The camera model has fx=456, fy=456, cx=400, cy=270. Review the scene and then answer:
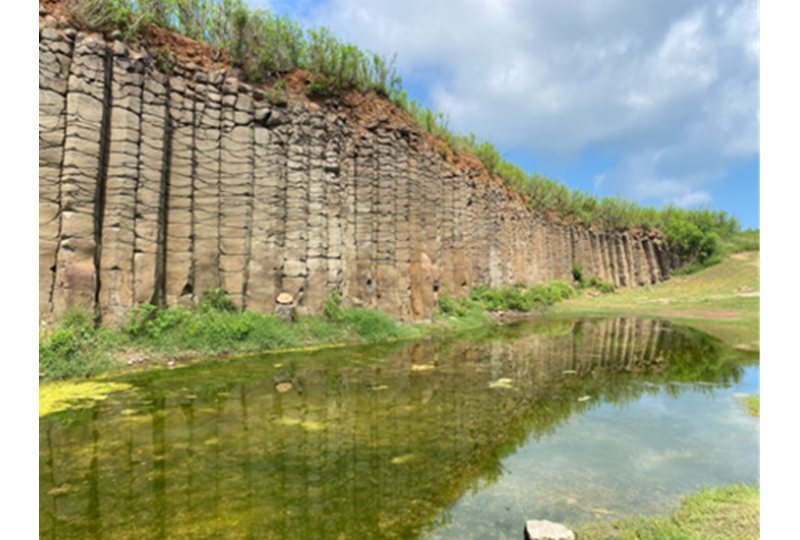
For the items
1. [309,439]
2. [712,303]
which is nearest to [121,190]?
[309,439]

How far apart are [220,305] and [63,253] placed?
139 inches

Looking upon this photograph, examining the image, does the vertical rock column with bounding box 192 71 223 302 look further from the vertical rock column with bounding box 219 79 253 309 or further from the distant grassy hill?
the distant grassy hill

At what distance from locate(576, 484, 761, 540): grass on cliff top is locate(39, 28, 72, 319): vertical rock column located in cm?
1005

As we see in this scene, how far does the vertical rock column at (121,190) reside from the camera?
9.78 m

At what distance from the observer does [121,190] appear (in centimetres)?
1005

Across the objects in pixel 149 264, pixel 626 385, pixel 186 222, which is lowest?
pixel 626 385

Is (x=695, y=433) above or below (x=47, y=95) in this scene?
below

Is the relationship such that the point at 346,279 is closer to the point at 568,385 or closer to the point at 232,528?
the point at 568,385

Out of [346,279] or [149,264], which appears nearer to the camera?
[149,264]

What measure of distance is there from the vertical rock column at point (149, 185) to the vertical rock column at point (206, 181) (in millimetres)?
1057

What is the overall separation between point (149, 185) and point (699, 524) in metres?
11.4

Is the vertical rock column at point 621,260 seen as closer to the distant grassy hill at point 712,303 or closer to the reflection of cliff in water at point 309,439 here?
the distant grassy hill at point 712,303

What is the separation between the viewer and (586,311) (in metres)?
23.8

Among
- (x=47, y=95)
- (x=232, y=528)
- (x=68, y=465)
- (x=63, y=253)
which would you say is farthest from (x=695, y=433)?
(x=47, y=95)
